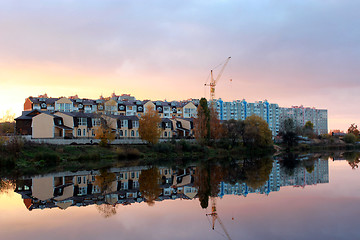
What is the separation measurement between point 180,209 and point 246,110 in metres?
147

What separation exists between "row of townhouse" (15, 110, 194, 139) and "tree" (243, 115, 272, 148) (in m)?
20.7

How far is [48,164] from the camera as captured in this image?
4203cm

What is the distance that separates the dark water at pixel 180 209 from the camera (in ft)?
40.9

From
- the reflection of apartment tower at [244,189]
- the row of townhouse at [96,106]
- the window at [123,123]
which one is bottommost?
the reflection of apartment tower at [244,189]

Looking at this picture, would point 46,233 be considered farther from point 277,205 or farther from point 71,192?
point 277,205

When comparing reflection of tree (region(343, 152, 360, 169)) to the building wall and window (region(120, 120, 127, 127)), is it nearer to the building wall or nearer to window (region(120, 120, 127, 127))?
window (region(120, 120, 127, 127))

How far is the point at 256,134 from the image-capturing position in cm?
7281

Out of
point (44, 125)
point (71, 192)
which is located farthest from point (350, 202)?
point (44, 125)

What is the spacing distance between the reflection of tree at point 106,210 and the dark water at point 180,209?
2.0 inches

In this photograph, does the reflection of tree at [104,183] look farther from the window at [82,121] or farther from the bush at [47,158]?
the window at [82,121]

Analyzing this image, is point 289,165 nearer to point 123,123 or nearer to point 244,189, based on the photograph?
point 244,189

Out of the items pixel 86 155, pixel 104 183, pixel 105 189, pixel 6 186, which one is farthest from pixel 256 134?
pixel 6 186

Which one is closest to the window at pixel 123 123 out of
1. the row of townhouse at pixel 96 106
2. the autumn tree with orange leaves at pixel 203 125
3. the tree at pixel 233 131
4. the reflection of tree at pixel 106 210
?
the autumn tree with orange leaves at pixel 203 125

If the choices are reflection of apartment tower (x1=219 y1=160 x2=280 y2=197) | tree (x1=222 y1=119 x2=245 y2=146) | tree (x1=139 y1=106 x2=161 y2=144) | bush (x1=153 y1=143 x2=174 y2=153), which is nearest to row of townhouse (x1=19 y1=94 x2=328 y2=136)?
tree (x1=139 y1=106 x2=161 y2=144)
